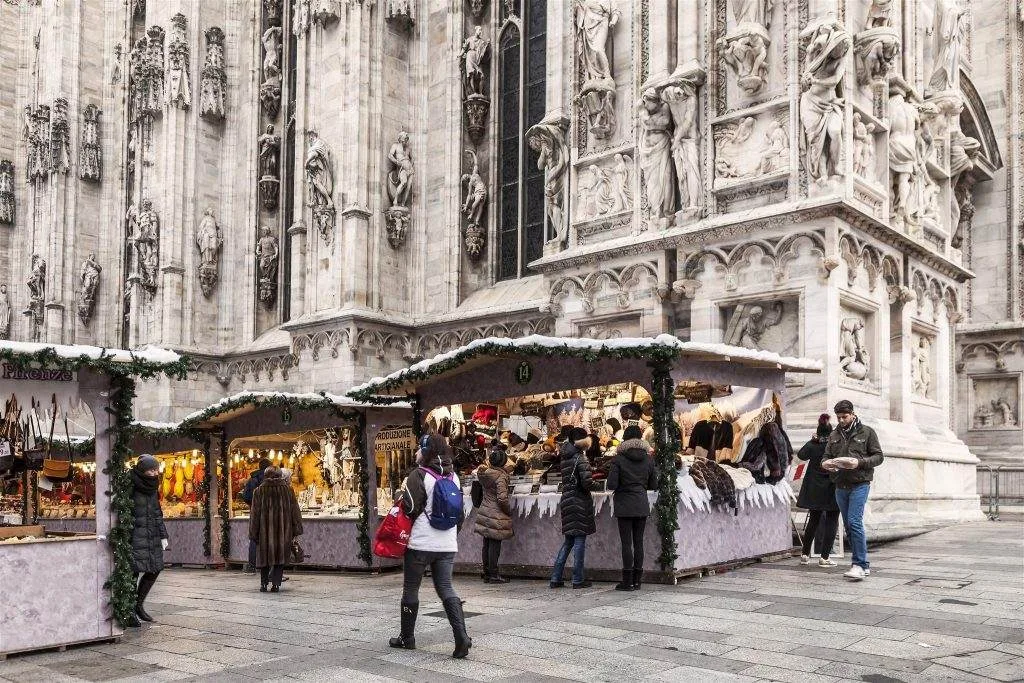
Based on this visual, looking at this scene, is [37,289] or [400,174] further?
[37,289]

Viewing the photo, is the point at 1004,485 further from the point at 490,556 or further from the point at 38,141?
the point at 38,141

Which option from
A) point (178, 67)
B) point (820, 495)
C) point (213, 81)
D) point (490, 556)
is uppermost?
point (178, 67)

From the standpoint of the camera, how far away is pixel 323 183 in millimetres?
23344

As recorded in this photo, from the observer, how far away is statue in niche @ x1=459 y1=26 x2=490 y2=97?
2331 centimetres

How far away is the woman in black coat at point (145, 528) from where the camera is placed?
10.6 meters

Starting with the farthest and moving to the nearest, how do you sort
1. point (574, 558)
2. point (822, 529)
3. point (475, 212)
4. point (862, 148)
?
1. point (475, 212)
2. point (862, 148)
3. point (822, 529)
4. point (574, 558)

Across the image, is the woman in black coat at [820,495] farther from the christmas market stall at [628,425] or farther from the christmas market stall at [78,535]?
the christmas market stall at [78,535]

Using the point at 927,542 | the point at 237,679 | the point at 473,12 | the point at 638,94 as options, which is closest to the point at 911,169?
the point at 638,94

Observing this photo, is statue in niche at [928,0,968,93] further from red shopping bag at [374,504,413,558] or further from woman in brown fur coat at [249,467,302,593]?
red shopping bag at [374,504,413,558]

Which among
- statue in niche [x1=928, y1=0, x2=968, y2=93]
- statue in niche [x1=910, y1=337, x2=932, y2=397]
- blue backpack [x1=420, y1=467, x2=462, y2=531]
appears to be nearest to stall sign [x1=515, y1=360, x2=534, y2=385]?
blue backpack [x1=420, y1=467, x2=462, y2=531]

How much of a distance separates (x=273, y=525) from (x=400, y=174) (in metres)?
11.9

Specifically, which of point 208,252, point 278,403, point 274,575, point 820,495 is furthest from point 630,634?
point 208,252

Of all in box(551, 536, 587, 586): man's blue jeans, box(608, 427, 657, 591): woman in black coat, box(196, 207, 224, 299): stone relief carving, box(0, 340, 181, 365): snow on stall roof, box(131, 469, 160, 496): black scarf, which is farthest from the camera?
box(196, 207, 224, 299): stone relief carving

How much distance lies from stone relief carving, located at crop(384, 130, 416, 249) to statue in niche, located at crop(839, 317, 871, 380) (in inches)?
423
